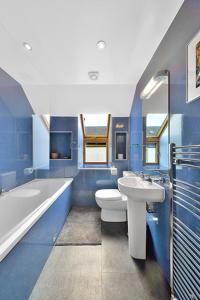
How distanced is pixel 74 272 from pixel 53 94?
8.48 feet

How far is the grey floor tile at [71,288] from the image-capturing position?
122cm

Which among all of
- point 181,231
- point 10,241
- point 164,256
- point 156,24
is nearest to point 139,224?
point 164,256

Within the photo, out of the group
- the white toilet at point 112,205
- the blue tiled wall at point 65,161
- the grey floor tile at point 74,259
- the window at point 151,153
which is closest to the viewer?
the grey floor tile at point 74,259

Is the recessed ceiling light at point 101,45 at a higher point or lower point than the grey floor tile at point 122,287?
higher

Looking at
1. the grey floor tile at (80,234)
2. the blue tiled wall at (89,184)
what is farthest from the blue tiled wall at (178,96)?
the blue tiled wall at (89,184)

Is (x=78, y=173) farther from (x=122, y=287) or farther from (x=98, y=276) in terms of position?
(x=122, y=287)

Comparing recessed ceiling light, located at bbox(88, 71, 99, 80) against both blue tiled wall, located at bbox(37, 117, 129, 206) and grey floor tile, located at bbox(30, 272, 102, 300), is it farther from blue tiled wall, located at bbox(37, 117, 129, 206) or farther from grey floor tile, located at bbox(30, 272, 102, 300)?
grey floor tile, located at bbox(30, 272, 102, 300)

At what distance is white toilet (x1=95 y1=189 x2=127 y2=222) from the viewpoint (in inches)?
89.5

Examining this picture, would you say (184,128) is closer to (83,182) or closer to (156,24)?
(156,24)

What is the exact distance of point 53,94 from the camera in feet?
8.62

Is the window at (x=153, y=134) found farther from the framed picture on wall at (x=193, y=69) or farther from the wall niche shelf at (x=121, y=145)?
the wall niche shelf at (x=121, y=145)

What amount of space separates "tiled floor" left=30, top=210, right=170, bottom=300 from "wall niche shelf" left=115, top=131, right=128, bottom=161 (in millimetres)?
1650

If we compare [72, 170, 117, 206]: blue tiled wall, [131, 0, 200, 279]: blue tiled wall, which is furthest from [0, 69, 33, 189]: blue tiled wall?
[131, 0, 200, 279]: blue tiled wall

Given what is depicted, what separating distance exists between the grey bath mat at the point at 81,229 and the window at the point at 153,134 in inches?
50.0
